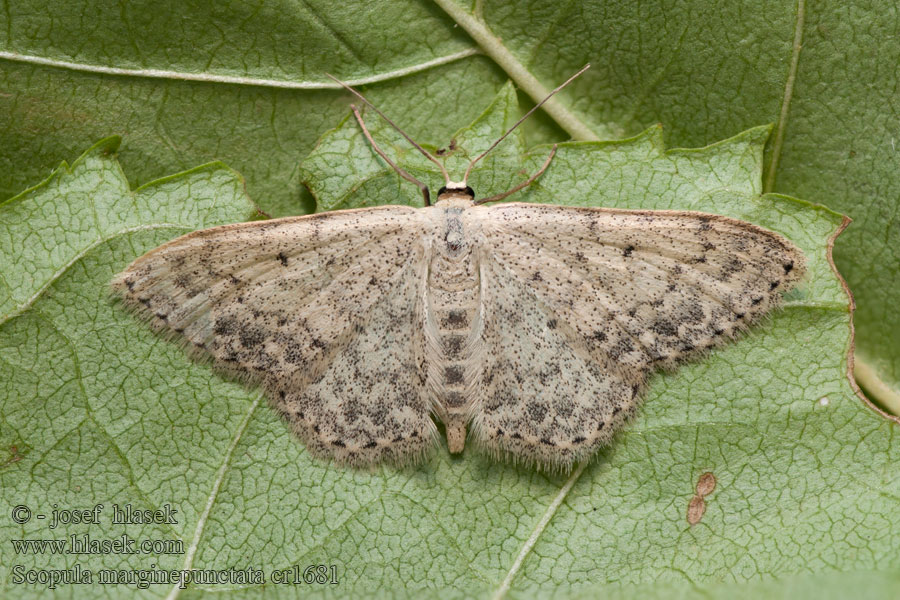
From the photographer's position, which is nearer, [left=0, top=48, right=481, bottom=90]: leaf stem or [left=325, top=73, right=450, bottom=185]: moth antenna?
[left=325, top=73, right=450, bottom=185]: moth antenna

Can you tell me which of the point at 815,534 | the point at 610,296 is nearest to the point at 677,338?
the point at 610,296

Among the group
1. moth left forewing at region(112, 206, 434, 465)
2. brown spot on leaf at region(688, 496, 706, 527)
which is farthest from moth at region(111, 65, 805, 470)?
brown spot on leaf at region(688, 496, 706, 527)

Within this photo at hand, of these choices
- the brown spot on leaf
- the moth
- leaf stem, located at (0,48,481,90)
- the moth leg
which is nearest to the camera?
the moth

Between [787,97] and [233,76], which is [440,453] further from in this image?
[787,97]

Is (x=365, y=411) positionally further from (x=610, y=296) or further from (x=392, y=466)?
(x=610, y=296)

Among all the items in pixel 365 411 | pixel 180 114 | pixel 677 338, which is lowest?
pixel 365 411

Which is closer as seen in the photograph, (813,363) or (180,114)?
(813,363)

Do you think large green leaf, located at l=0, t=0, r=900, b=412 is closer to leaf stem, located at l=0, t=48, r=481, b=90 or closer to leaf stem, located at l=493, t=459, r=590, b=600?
leaf stem, located at l=0, t=48, r=481, b=90

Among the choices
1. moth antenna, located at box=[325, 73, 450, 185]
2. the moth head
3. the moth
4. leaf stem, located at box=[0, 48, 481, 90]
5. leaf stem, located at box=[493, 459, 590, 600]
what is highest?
leaf stem, located at box=[0, 48, 481, 90]

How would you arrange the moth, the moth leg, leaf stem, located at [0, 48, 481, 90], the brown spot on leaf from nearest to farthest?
the moth, the brown spot on leaf, the moth leg, leaf stem, located at [0, 48, 481, 90]
